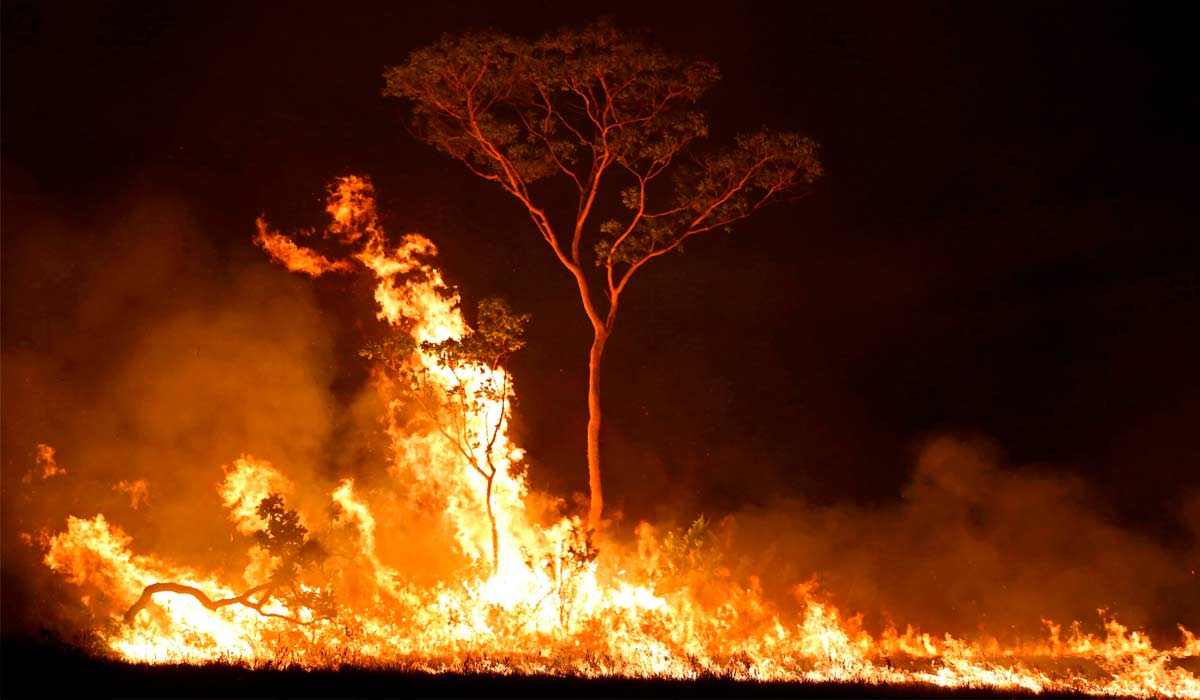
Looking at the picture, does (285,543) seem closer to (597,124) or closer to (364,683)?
(364,683)

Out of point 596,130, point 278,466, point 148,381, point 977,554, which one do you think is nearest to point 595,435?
point 278,466

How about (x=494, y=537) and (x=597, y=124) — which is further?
(x=597, y=124)

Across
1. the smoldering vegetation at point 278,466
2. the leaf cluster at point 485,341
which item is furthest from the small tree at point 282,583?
the leaf cluster at point 485,341

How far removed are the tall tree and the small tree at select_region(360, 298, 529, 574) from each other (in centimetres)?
160

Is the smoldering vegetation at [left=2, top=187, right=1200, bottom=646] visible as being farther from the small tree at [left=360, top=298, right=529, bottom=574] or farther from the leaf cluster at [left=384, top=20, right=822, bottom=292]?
the leaf cluster at [left=384, top=20, right=822, bottom=292]

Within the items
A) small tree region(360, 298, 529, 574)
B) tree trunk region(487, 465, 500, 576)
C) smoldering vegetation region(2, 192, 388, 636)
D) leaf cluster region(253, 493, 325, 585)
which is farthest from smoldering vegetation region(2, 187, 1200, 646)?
leaf cluster region(253, 493, 325, 585)

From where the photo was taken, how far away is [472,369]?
53.0ft

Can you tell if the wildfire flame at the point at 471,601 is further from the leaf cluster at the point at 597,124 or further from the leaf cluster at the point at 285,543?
the leaf cluster at the point at 597,124

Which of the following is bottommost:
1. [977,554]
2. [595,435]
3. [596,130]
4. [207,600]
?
[207,600]

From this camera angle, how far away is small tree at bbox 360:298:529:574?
15711mm

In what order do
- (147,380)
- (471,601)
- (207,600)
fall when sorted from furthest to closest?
(147,380), (471,601), (207,600)

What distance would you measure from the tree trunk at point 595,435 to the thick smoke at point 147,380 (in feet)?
14.0

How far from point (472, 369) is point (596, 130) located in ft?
16.1

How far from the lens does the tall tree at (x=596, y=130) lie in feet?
52.7
